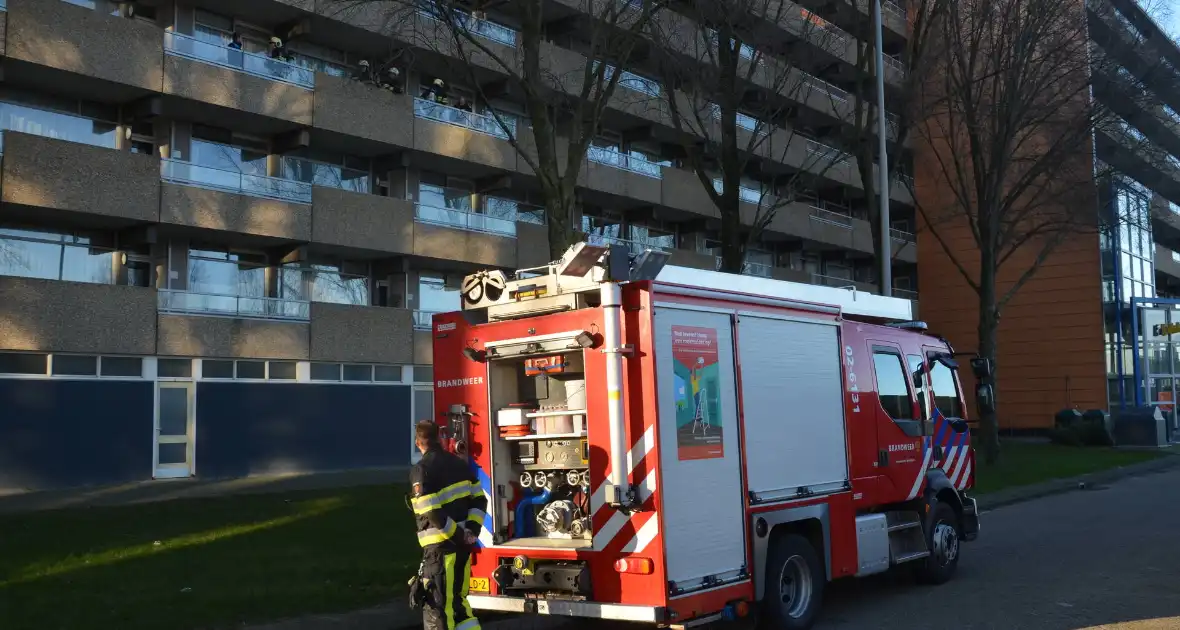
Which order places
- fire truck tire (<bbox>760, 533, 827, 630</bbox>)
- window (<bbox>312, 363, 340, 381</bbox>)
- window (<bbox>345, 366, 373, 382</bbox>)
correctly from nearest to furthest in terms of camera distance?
fire truck tire (<bbox>760, 533, 827, 630</bbox>) → window (<bbox>312, 363, 340, 381</bbox>) → window (<bbox>345, 366, 373, 382</bbox>)

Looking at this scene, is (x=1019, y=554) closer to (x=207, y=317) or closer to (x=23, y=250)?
(x=207, y=317)

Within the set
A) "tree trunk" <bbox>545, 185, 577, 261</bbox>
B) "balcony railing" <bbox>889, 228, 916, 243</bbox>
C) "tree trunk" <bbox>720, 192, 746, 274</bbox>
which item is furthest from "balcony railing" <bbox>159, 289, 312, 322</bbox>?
"balcony railing" <bbox>889, 228, 916, 243</bbox>

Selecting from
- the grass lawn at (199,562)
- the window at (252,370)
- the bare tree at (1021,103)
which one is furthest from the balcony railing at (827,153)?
the window at (252,370)

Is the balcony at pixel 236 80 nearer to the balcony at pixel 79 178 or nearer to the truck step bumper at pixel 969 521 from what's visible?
the balcony at pixel 79 178

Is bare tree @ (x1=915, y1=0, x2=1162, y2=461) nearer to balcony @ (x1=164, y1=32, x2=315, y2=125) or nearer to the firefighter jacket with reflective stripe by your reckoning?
balcony @ (x1=164, y1=32, x2=315, y2=125)

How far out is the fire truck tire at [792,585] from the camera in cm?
842

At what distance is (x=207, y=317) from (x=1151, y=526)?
18765 mm

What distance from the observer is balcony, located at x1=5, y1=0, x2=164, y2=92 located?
69.0 ft

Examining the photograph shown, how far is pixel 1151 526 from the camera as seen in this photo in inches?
616

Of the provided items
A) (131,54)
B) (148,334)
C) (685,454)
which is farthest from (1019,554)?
(131,54)

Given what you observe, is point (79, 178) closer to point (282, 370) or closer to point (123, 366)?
point (123, 366)

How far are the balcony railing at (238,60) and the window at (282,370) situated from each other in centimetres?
660

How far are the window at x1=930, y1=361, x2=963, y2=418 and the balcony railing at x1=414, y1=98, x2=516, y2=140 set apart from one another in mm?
17869

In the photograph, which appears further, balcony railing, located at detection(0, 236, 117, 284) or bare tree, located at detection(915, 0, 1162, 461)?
bare tree, located at detection(915, 0, 1162, 461)
